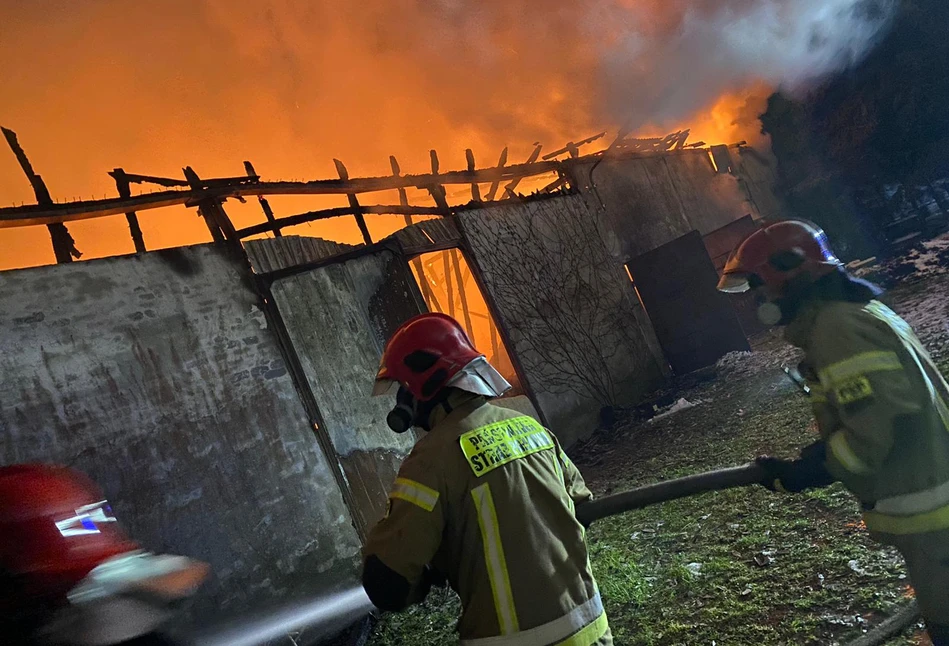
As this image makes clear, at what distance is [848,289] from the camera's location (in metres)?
2.04

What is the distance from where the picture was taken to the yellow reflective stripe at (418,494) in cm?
172

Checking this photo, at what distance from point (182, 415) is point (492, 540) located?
12.1 feet

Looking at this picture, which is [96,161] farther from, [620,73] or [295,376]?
[620,73]

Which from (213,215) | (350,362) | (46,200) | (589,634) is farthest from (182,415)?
(589,634)

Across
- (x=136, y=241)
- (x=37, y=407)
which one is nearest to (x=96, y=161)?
(x=136, y=241)

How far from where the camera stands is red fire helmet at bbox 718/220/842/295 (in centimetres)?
213

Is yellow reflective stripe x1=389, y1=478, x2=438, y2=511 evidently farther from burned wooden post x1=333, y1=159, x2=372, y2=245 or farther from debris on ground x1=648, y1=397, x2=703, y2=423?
debris on ground x1=648, y1=397, x2=703, y2=423

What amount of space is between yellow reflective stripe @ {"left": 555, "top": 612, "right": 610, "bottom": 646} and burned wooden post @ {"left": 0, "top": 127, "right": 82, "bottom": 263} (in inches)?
198

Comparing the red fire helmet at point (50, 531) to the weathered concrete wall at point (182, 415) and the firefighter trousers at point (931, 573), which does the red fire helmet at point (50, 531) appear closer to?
the weathered concrete wall at point (182, 415)

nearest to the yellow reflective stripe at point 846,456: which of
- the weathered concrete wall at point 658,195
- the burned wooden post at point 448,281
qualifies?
the weathered concrete wall at point 658,195

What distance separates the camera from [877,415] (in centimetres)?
181

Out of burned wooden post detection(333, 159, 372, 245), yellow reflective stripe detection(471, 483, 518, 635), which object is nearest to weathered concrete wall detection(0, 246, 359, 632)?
burned wooden post detection(333, 159, 372, 245)

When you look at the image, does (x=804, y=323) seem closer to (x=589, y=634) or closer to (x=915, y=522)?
(x=915, y=522)

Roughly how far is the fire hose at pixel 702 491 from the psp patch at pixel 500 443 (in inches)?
18.7
